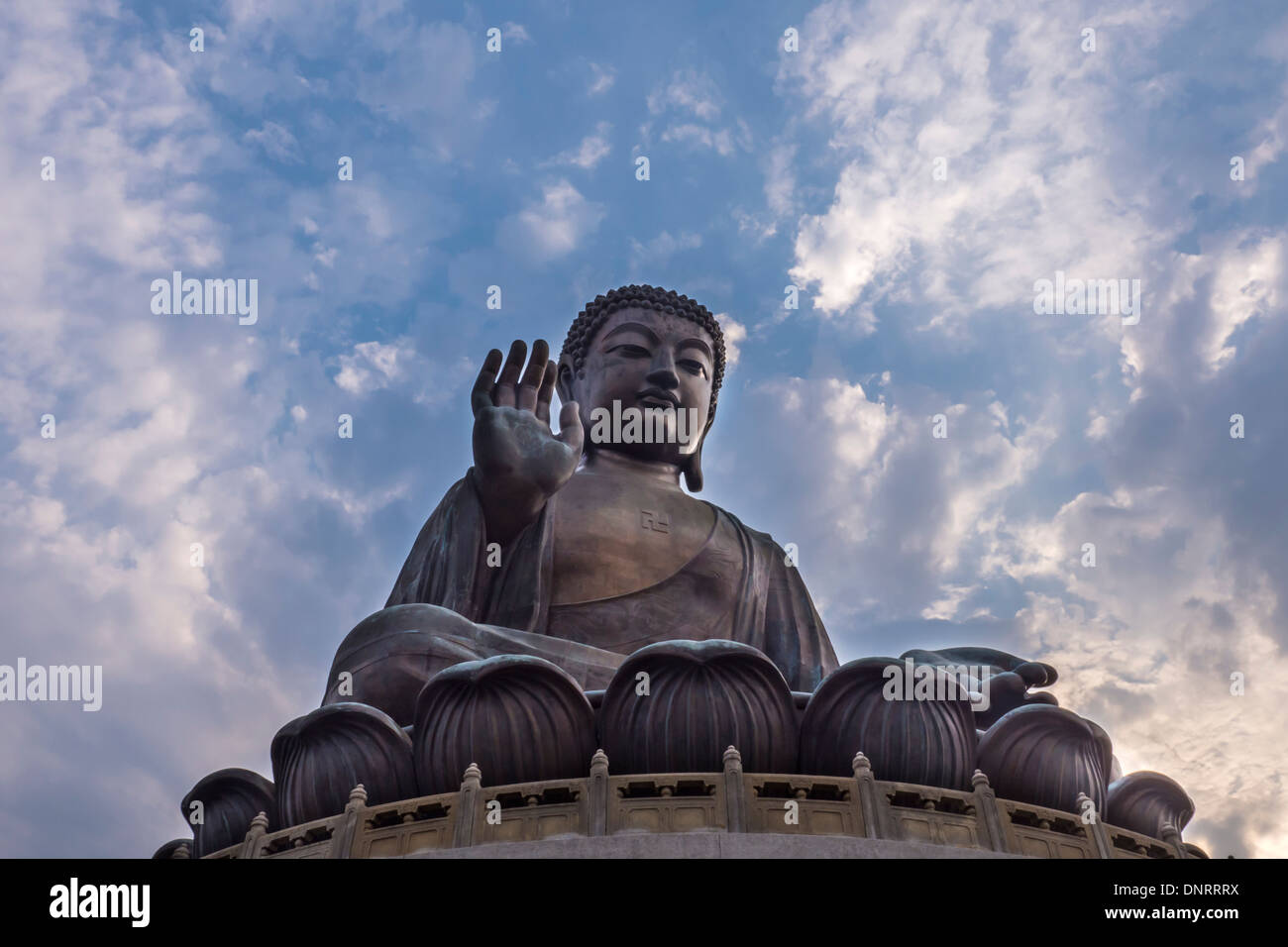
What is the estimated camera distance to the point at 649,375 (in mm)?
13328

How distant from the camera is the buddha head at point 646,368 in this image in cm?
1338

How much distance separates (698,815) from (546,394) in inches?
190

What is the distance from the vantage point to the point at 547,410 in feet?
37.9

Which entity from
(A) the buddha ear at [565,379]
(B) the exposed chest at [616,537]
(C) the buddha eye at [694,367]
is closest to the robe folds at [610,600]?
(B) the exposed chest at [616,537]

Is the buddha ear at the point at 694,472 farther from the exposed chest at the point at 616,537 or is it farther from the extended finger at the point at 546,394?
the extended finger at the point at 546,394

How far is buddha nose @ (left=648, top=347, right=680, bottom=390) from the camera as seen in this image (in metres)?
13.2

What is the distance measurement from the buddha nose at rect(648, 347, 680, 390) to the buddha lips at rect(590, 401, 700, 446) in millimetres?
216

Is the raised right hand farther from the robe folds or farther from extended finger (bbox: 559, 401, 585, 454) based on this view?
the robe folds

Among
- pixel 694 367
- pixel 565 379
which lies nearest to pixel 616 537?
pixel 694 367
